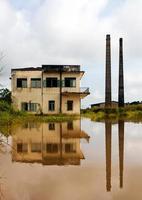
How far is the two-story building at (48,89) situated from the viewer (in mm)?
56500

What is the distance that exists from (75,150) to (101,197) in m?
10.2

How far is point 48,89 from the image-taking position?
187 ft

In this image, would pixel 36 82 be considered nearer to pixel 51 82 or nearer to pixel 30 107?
pixel 51 82

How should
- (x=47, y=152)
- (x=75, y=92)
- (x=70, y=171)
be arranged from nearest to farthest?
1. (x=70, y=171)
2. (x=47, y=152)
3. (x=75, y=92)

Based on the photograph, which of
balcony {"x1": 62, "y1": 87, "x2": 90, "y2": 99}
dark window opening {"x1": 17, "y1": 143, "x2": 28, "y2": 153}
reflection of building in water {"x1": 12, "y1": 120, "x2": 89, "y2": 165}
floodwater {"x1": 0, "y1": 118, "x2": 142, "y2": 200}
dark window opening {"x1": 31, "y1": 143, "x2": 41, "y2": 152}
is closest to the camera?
floodwater {"x1": 0, "y1": 118, "x2": 142, "y2": 200}

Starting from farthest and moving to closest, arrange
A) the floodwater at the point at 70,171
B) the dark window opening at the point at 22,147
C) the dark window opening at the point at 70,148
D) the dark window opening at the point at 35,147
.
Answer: the dark window opening at the point at 35,147 < the dark window opening at the point at 22,147 < the dark window opening at the point at 70,148 < the floodwater at the point at 70,171

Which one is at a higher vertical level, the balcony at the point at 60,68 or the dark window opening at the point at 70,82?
the balcony at the point at 60,68

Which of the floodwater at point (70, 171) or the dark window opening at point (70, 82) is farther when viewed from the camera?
the dark window opening at point (70, 82)

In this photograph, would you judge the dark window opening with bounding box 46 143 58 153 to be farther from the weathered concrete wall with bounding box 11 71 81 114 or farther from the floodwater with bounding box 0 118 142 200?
the weathered concrete wall with bounding box 11 71 81 114

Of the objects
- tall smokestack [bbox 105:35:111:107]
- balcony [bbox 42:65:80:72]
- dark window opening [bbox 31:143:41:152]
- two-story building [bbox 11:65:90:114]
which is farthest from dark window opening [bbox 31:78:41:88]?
dark window opening [bbox 31:143:41:152]

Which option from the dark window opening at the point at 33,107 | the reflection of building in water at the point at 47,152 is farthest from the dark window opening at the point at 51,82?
the reflection of building in water at the point at 47,152

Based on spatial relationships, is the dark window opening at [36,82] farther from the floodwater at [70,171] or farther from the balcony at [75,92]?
the floodwater at [70,171]

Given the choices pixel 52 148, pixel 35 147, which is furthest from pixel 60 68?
pixel 52 148

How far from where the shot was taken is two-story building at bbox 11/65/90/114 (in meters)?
56.5
